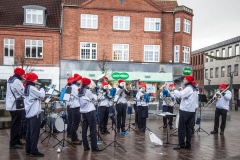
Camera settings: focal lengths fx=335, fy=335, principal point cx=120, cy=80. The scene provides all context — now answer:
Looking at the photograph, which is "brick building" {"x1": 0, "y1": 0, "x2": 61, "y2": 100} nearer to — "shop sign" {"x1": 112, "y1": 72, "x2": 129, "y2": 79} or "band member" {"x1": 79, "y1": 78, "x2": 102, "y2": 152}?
"shop sign" {"x1": 112, "y1": 72, "x2": 129, "y2": 79}

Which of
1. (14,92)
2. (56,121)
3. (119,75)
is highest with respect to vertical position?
(119,75)

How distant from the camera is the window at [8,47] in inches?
1256

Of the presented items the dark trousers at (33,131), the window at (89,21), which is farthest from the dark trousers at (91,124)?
the window at (89,21)

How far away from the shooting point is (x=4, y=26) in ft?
104

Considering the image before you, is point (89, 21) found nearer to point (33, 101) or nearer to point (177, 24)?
point (177, 24)

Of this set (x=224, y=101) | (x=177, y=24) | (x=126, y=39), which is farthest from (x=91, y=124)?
(x=177, y=24)

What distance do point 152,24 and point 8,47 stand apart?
47.2 feet

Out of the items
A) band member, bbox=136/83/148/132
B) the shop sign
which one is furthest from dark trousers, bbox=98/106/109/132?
the shop sign

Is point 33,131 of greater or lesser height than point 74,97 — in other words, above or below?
below

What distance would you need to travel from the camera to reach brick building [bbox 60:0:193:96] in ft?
108

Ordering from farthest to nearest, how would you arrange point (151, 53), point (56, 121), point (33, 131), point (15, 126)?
1. point (151, 53)
2. point (56, 121)
3. point (15, 126)
4. point (33, 131)

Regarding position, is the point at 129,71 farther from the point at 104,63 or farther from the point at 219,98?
the point at 219,98

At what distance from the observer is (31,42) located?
106 ft

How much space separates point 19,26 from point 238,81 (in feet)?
108
